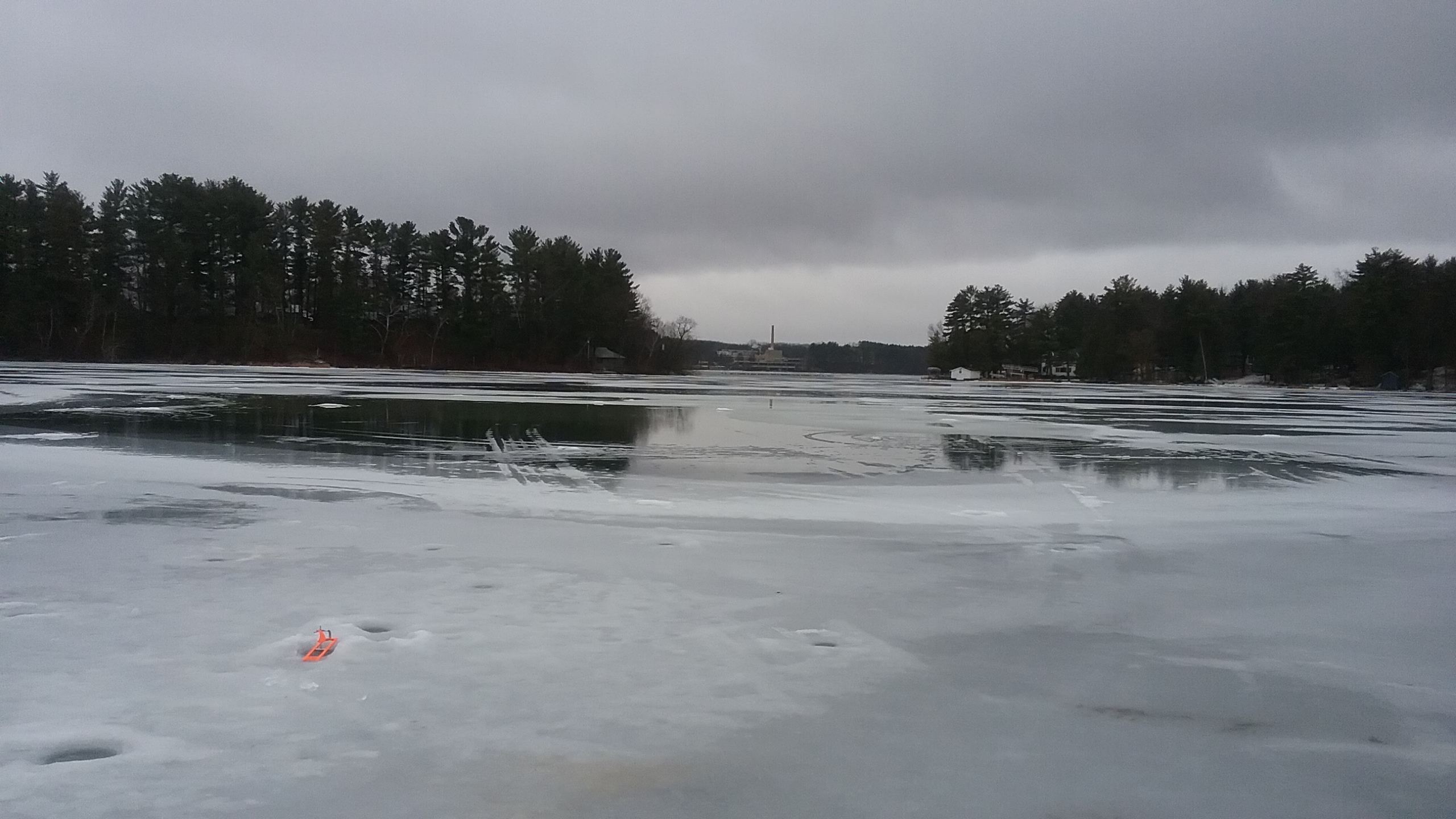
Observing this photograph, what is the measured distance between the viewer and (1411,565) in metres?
7.29

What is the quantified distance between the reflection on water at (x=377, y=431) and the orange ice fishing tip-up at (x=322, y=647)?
6545 millimetres

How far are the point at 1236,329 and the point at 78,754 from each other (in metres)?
99.9

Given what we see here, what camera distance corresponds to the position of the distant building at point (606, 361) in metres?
82.2

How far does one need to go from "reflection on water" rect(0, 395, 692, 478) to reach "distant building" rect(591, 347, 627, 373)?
57.0m

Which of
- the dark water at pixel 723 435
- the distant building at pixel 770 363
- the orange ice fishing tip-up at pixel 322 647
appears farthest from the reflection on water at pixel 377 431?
the distant building at pixel 770 363

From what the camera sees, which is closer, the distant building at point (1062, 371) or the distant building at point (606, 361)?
the distant building at point (606, 361)

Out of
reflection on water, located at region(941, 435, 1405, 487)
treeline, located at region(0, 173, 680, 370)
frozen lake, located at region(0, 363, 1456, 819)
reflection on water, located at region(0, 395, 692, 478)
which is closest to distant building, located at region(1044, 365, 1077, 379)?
treeline, located at region(0, 173, 680, 370)

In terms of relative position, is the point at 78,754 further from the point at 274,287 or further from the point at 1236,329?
the point at 1236,329

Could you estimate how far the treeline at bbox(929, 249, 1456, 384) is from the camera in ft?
221

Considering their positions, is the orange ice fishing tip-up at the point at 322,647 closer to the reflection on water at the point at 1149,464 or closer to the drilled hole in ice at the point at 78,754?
the drilled hole in ice at the point at 78,754

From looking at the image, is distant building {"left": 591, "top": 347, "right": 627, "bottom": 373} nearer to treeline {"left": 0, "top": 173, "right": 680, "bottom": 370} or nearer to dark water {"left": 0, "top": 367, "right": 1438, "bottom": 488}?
treeline {"left": 0, "top": 173, "right": 680, "bottom": 370}

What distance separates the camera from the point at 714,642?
5051 mm

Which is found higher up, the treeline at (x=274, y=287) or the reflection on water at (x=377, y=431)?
the treeline at (x=274, y=287)

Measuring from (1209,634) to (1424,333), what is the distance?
251 ft
